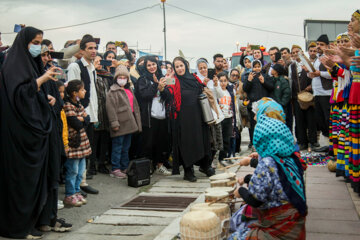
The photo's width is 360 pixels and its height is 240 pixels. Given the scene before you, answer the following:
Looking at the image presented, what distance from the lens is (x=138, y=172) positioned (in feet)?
22.0

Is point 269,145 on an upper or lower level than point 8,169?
upper

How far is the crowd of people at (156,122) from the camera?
313 cm

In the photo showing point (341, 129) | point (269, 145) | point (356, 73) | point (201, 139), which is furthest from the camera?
point (201, 139)

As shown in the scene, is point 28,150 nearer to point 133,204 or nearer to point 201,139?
point 133,204

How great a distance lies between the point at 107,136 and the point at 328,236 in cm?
461

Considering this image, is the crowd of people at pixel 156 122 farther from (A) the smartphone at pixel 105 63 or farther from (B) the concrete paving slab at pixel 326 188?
(B) the concrete paving slab at pixel 326 188

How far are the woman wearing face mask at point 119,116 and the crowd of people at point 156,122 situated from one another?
19mm

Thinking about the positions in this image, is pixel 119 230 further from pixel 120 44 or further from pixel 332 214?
pixel 120 44

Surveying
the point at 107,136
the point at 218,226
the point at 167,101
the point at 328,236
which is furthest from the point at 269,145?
the point at 107,136

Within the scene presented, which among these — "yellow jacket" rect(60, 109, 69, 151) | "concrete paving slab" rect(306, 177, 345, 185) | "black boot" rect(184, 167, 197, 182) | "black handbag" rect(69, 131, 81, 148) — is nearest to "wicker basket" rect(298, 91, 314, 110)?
"concrete paving slab" rect(306, 177, 345, 185)

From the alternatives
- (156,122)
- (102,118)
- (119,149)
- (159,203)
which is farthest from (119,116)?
(159,203)

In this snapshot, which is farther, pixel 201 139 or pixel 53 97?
pixel 201 139

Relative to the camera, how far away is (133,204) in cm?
581

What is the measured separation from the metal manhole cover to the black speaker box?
55cm
